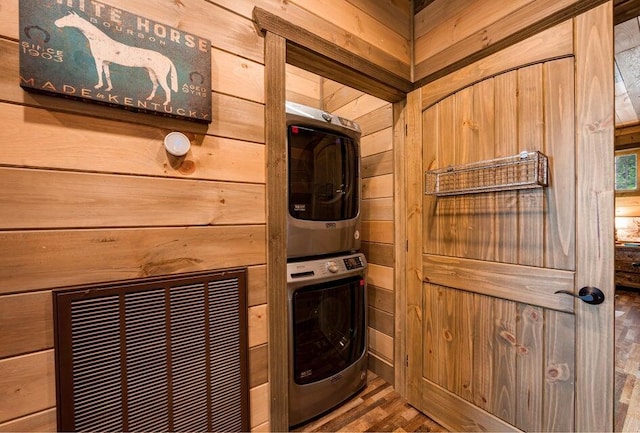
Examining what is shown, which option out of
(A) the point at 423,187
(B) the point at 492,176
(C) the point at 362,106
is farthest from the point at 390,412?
(C) the point at 362,106

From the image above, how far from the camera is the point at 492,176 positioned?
1370 mm

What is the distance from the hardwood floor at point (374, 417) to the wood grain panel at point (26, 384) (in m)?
1.31

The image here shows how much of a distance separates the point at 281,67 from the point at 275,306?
109 cm

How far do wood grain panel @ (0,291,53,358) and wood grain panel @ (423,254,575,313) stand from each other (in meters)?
1.74

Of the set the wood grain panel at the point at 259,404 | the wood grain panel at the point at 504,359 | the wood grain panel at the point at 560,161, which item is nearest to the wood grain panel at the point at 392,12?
the wood grain panel at the point at 560,161

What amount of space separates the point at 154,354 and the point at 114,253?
0.38 metres

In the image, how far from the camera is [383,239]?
6.77 feet

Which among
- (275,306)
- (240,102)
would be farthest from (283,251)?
(240,102)

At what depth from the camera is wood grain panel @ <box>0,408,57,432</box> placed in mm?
769

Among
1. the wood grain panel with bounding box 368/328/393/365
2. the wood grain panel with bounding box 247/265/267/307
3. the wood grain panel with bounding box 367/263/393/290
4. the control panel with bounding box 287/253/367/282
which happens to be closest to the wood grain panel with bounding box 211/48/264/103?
the wood grain panel with bounding box 247/265/267/307

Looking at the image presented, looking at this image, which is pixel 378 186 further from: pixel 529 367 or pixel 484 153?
pixel 529 367

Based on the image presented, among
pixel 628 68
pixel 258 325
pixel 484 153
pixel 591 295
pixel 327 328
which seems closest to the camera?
pixel 591 295

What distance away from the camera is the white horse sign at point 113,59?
77 cm

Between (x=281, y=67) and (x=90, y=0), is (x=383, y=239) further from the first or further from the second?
(x=90, y=0)
